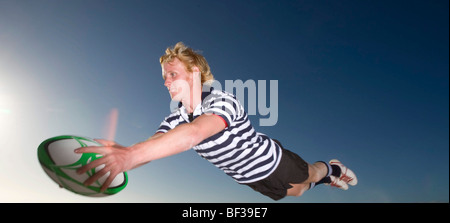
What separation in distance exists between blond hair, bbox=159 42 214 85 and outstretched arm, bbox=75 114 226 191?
1.68 m

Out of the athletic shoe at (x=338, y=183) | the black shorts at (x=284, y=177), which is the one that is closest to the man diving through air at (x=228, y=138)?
the black shorts at (x=284, y=177)

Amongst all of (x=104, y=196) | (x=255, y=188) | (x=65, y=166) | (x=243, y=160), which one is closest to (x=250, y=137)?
(x=243, y=160)

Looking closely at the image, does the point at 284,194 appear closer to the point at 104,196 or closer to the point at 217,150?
the point at 217,150

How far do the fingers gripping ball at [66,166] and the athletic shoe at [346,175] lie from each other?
14.2 ft

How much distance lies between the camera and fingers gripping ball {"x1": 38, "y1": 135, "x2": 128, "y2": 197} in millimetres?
2184

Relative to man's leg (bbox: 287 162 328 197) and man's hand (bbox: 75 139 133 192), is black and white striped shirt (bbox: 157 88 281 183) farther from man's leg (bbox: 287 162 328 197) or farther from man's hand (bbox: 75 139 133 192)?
man's hand (bbox: 75 139 133 192)

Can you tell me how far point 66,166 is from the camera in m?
2.28

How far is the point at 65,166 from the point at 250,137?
209 cm

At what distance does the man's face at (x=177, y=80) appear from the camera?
3363mm

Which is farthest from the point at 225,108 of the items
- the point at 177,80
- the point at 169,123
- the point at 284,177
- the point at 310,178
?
the point at 310,178

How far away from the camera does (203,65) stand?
3869 mm

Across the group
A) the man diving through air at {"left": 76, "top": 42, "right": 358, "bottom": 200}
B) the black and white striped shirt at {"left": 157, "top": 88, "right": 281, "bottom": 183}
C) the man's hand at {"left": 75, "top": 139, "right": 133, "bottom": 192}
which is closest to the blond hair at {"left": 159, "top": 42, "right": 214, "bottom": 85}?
the man diving through air at {"left": 76, "top": 42, "right": 358, "bottom": 200}

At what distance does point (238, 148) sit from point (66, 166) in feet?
6.24

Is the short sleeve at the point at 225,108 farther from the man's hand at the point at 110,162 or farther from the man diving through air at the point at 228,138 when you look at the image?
the man's hand at the point at 110,162
